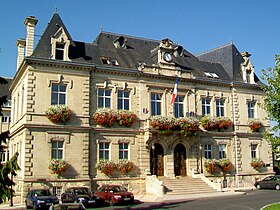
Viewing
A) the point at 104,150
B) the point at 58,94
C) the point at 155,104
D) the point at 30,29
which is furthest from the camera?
the point at 155,104

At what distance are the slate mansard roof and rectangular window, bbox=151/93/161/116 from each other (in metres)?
→ 3.17

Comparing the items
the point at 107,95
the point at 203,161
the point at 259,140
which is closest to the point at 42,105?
the point at 107,95

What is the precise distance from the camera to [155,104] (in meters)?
33.8

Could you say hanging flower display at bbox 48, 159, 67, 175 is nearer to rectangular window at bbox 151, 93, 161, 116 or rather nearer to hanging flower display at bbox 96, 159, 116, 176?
hanging flower display at bbox 96, 159, 116, 176


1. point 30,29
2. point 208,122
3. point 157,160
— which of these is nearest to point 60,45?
point 30,29

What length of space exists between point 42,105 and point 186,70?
1489 cm

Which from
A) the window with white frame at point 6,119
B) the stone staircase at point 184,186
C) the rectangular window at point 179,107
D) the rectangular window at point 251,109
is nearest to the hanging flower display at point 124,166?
the stone staircase at point 184,186

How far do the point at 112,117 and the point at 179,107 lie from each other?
7.49m

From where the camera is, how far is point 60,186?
27781 mm

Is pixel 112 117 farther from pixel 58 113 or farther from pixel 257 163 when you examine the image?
pixel 257 163

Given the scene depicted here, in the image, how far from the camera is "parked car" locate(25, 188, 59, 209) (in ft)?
72.1

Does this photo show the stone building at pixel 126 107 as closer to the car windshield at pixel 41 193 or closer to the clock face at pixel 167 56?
the clock face at pixel 167 56

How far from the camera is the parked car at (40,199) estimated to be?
22.0 meters

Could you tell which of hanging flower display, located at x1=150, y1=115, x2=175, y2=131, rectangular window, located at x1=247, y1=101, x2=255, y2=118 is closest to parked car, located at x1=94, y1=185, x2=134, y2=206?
hanging flower display, located at x1=150, y1=115, x2=175, y2=131
